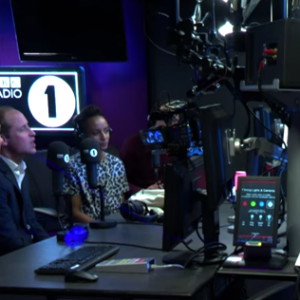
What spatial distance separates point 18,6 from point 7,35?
0.60 meters

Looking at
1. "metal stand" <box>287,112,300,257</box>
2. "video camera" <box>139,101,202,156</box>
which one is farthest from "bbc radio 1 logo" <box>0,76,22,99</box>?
"metal stand" <box>287,112,300,257</box>

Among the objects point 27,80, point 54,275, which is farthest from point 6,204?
point 27,80

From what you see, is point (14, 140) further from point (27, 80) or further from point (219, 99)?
point (219, 99)

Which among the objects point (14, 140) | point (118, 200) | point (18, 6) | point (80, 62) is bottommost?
point (118, 200)

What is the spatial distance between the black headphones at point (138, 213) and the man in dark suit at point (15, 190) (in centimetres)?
53

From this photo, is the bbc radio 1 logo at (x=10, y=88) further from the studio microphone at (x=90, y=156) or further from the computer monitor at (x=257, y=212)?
the computer monitor at (x=257, y=212)

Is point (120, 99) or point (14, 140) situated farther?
point (120, 99)

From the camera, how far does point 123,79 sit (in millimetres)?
6098

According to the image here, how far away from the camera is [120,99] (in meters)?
6.11

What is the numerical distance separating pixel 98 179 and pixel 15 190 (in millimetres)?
698

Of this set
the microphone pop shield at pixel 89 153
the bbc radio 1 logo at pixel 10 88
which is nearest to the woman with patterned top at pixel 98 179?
the microphone pop shield at pixel 89 153

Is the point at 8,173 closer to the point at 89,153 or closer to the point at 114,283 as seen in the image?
the point at 89,153

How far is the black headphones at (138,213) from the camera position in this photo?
359cm

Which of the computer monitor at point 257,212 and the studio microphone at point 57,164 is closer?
the computer monitor at point 257,212
